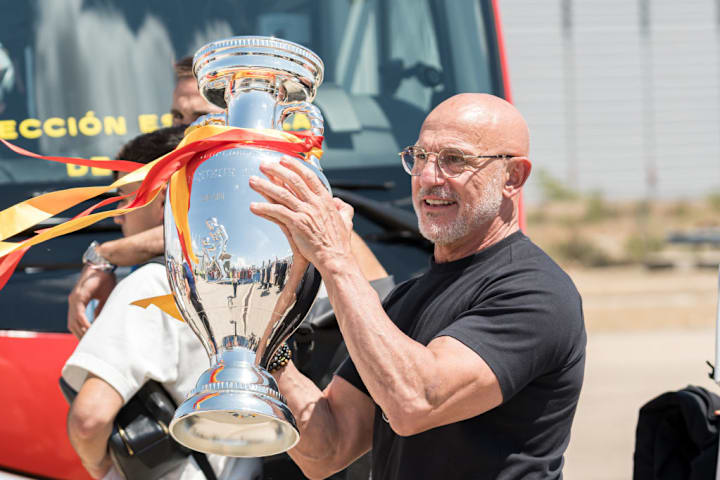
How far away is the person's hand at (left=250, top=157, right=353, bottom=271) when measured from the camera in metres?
1.71

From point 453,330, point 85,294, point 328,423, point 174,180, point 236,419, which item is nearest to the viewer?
point 236,419

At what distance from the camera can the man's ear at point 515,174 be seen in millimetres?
2178

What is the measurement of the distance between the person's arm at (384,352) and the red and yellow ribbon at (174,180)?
3.7 inches

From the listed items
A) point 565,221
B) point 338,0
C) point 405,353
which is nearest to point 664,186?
point 565,221

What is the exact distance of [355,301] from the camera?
1.84m

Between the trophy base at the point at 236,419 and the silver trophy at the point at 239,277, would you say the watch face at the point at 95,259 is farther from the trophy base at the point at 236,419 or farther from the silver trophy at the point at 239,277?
the trophy base at the point at 236,419

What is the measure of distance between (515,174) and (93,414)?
1190 millimetres

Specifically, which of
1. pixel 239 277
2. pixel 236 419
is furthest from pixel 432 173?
pixel 236 419

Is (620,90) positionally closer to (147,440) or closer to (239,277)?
(147,440)

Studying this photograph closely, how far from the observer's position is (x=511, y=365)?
1.91 m

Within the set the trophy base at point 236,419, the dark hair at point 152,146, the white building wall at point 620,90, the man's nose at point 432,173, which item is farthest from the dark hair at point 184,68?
the white building wall at point 620,90

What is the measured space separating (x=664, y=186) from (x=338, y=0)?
2127 centimetres

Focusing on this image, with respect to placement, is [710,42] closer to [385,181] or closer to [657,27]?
[657,27]

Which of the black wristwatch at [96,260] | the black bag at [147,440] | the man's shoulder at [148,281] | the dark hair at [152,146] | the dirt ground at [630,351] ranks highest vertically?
the dark hair at [152,146]
